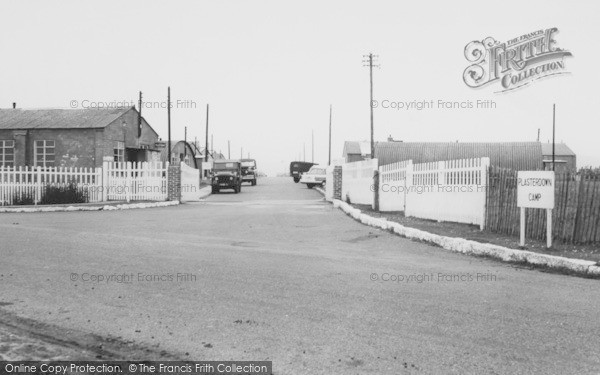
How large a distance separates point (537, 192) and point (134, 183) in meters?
18.8

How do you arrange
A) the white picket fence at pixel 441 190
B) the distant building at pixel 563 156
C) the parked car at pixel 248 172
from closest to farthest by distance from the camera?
1. the white picket fence at pixel 441 190
2. the parked car at pixel 248 172
3. the distant building at pixel 563 156

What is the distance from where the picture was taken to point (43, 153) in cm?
3788

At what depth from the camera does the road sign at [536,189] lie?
30.9 feet

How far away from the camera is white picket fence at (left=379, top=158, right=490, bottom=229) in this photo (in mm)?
12914

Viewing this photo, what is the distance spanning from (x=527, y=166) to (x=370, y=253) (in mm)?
47696

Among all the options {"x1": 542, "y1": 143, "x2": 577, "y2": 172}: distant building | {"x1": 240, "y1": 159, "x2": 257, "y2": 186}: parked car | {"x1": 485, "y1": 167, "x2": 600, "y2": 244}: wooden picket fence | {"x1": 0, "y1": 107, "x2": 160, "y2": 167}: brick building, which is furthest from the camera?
{"x1": 542, "y1": 143, "x2": 577, "y2": 172}: distant building

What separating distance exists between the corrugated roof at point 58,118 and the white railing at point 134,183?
13360 millimetres

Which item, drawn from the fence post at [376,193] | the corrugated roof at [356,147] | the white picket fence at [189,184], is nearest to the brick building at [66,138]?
the white picket fence at [189,184]

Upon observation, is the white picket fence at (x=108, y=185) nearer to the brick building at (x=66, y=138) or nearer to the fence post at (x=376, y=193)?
the fence post at (x=376, y=193)

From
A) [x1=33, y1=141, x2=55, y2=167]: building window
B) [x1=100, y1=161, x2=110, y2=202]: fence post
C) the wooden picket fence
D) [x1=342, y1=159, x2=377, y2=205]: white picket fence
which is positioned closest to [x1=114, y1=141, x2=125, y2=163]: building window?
[x1=33, y1=141, x2=55, y2=167]: building window

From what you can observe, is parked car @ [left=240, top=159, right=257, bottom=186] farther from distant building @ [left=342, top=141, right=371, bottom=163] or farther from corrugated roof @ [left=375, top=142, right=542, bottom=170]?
distant building @ [left=342, top=141, right=371, bottom=163]

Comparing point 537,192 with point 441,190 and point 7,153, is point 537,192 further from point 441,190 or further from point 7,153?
point 7,153

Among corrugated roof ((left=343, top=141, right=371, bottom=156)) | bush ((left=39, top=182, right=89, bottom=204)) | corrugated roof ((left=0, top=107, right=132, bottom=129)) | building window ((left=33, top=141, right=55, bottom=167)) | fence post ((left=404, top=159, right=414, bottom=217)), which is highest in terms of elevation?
corrugated roof ((left=0, top=107, right=132, bottom=129))

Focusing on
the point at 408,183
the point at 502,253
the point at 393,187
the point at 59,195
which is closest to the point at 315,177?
the point at 59,195
